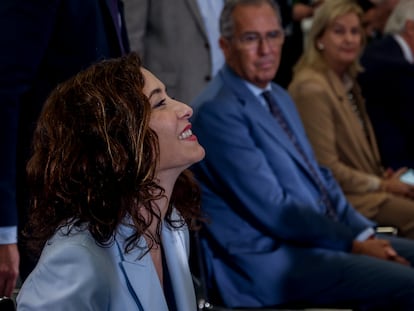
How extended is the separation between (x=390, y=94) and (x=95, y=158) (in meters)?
2.78

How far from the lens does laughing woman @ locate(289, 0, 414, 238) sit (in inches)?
143

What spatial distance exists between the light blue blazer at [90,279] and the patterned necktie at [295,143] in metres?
1.43

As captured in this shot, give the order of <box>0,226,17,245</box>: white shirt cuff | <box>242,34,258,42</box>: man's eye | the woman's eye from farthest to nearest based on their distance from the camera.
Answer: <box>242,34,258,42</box>: man's eye → <box>0,226,17,245</box>: white shirt cuff → the woman's eye

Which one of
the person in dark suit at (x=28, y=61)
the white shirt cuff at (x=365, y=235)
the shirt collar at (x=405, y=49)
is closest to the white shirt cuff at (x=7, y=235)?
the person in dark suit at (x=28, y=61)

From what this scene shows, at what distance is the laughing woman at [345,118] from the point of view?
12.0 ft

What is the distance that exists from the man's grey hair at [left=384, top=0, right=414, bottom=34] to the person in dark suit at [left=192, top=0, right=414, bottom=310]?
63.0 inches

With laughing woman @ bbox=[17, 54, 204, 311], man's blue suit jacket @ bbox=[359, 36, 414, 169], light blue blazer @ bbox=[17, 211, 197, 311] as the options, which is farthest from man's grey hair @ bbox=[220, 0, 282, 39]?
light blue blazer @ bbox=[17, 211, 197, 311]

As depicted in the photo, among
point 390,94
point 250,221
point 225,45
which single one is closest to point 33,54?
point 250,221

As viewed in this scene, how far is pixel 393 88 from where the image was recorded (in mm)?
4258

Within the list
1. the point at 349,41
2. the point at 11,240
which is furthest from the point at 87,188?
the point at 349,41

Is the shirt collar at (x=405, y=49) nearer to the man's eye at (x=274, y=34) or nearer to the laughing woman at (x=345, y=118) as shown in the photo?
the laughing woman at (x=345, y=118)

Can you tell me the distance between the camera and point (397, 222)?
3.65 m

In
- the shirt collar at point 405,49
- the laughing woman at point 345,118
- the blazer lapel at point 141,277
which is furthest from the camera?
the shirt collar at point 405,49

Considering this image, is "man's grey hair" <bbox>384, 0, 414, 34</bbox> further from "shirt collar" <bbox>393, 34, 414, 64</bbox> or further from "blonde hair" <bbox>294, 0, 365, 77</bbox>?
"blonde hair" <bbox>294, 0, 365, 77</bbox>
